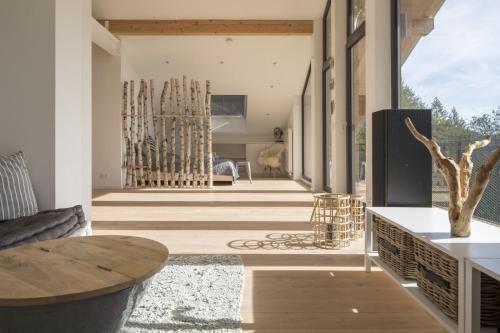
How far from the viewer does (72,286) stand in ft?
3.98

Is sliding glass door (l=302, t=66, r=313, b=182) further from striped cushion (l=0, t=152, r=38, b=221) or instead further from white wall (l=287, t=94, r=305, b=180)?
striped cushion (l=0, t=152, r=38, b=221)

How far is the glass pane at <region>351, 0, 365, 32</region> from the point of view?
17.2 ft

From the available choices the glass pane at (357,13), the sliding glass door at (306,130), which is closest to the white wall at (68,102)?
the glass pane at (357,13)

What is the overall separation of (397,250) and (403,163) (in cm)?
80

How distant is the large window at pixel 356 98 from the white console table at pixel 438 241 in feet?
8.59

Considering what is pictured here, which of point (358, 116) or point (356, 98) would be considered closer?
point (358, 116)

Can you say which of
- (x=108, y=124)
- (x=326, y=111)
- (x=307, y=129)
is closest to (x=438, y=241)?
(x=326, y=111)

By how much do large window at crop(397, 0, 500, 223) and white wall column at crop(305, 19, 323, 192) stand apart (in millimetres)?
3684

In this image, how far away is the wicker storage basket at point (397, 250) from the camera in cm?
215

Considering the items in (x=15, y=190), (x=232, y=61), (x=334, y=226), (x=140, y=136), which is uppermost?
(x=232, y=61)

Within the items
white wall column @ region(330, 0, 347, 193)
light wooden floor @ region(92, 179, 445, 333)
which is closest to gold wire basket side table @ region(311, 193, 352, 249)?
light wooden floor @ region(92, 179, 445, 333)

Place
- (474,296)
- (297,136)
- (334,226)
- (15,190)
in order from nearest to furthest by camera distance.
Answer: (474,296) → (15,190) → (334,226) → (297,136)

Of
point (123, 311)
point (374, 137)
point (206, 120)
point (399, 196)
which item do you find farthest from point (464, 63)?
point (206, 120)

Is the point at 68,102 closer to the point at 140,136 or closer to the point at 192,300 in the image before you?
the point at 192,300
